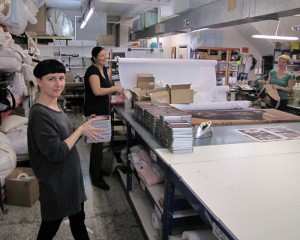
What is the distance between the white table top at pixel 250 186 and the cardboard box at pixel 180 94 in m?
1.35

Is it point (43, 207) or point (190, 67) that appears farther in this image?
point (190, 67)

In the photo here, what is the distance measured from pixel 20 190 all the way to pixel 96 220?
2.59 ft

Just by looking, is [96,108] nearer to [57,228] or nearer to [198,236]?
[57,228]

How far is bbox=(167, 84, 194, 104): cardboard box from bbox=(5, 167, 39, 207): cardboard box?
1636 mm

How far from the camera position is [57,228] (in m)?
1.78

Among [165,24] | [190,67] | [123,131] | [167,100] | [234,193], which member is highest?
[165,24]

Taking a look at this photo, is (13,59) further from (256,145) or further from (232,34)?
(232,34)

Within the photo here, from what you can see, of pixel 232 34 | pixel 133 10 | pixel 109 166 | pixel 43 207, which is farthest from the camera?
pixel 232 34

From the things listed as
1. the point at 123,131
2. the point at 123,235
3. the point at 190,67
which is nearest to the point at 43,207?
the point at 123,235

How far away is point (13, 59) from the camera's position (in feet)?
9.02

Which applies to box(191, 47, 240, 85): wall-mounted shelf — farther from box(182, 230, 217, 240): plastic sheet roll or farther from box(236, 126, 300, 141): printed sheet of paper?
box(182, 230, 217, 240): plastic sheet roll

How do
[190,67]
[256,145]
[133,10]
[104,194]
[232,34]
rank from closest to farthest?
[256,145]
[104,194]
[190,67]
[133,10]
[232,34]

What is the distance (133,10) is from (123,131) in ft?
18.8

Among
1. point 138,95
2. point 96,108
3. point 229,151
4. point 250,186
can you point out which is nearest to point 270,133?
point 229,151
